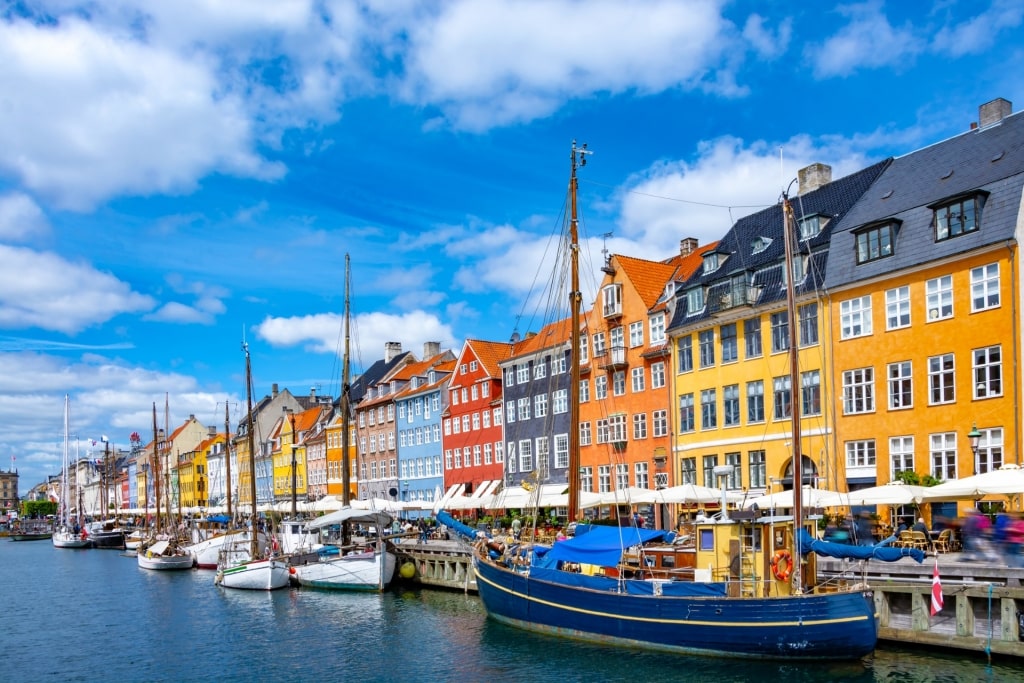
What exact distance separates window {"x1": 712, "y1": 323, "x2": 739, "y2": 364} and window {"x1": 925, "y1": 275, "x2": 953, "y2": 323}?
35.0 ft

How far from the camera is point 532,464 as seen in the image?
64.8m

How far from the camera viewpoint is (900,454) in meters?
39.6

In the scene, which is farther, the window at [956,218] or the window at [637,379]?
the window at [637,379]

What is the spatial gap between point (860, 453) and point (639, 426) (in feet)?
51.2

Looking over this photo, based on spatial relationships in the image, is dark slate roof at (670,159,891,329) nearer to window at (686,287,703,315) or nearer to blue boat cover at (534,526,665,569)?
window at (686,287,703,315)

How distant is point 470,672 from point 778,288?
25.4 meters

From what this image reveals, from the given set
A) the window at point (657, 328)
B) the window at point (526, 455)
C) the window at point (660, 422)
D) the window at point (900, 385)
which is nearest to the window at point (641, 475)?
the window at point (660, 422)

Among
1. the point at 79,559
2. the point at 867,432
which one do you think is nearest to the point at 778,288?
the point at 867,432

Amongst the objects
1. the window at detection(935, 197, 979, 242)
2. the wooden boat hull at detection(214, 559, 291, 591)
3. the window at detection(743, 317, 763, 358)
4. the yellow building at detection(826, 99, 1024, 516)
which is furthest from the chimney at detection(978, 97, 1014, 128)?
the wooden boat hull at detection(214, 559, 291, 591)

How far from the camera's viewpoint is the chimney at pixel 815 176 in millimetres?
51031

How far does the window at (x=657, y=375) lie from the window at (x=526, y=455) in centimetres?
1344

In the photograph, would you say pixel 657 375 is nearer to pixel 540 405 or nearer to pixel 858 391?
pixel 540 405

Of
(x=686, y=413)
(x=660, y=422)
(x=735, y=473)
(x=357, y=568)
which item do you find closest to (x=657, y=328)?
(x=660, y=422)

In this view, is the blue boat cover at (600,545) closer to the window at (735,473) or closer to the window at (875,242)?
the window at (735,473)
